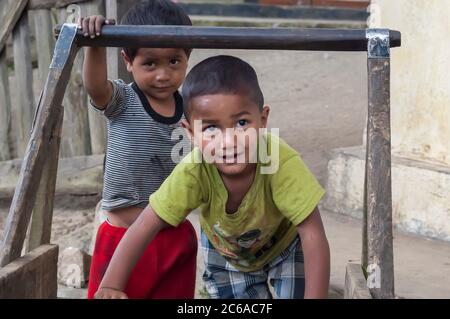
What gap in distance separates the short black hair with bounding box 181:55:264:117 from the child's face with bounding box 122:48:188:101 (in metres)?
0.40

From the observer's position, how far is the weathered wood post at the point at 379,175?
215 cm

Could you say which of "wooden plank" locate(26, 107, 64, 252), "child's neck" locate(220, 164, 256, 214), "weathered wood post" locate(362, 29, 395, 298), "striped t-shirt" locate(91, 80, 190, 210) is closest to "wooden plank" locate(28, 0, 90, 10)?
"striped t-shirt" locate(91, 80, 190, 210)

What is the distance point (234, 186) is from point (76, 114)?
10.1ft

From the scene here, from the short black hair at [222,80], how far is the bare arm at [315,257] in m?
0.33

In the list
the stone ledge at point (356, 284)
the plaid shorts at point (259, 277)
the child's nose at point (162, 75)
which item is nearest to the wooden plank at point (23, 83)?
the child's nose at point (162, 75)

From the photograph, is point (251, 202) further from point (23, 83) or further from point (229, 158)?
point (23, 83)

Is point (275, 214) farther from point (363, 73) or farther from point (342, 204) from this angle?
point (363, 73)

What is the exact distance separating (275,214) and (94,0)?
2.94 meters

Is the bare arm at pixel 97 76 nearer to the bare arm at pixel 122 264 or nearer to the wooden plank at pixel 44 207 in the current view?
the wooden plank at pixel 44 207

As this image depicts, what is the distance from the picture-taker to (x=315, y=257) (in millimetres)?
2354

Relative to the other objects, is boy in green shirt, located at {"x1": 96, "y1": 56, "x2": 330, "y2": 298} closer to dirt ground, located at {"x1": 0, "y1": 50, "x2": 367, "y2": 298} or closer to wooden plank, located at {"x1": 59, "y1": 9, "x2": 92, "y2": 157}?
dirt ground, located at {"x1": 0, "y1": 50, "x2": 367, "y2": 298}

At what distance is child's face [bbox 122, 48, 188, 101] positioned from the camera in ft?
9.36

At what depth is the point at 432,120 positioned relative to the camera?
14.7ft

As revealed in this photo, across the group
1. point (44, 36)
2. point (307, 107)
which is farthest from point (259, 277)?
point (307, 107)
